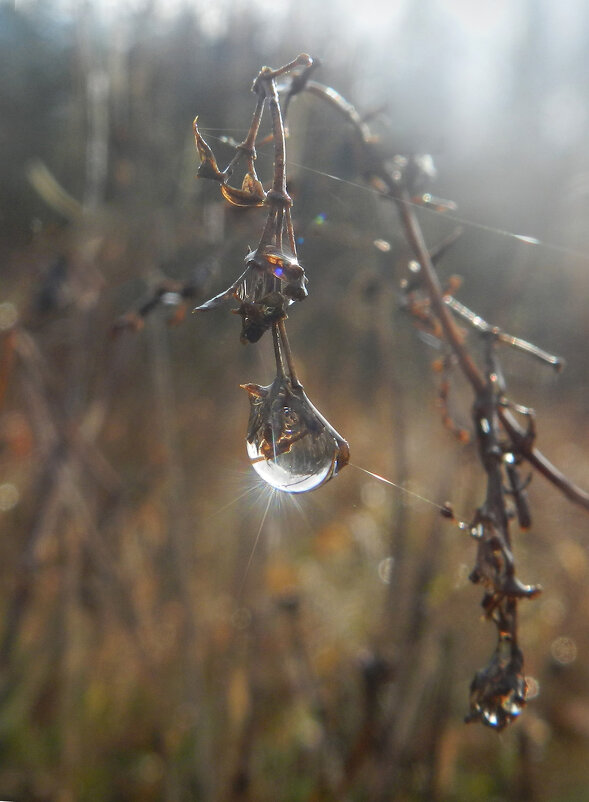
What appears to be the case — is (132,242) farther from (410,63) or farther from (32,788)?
(410,63)

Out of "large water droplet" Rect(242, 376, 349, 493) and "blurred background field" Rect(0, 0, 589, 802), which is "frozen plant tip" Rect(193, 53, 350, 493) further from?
"blurred background field" Rect(0, 0, 589, 802)

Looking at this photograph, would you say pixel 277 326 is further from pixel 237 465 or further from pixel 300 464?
pixel 237 465

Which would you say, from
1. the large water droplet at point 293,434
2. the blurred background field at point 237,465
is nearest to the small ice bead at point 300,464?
the large water droplet at point 293,434

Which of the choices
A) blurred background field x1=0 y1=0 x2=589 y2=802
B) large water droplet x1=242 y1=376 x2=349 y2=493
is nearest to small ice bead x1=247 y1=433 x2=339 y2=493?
large water droplet x1=242 y1=376 x2=349 y2=493

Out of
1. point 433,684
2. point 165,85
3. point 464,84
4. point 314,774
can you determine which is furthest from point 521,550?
point 464,84

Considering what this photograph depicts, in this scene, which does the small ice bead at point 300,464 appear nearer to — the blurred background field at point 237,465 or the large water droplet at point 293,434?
the large water droplet at point 293,434

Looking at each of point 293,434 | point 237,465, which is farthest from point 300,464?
point 237,465
